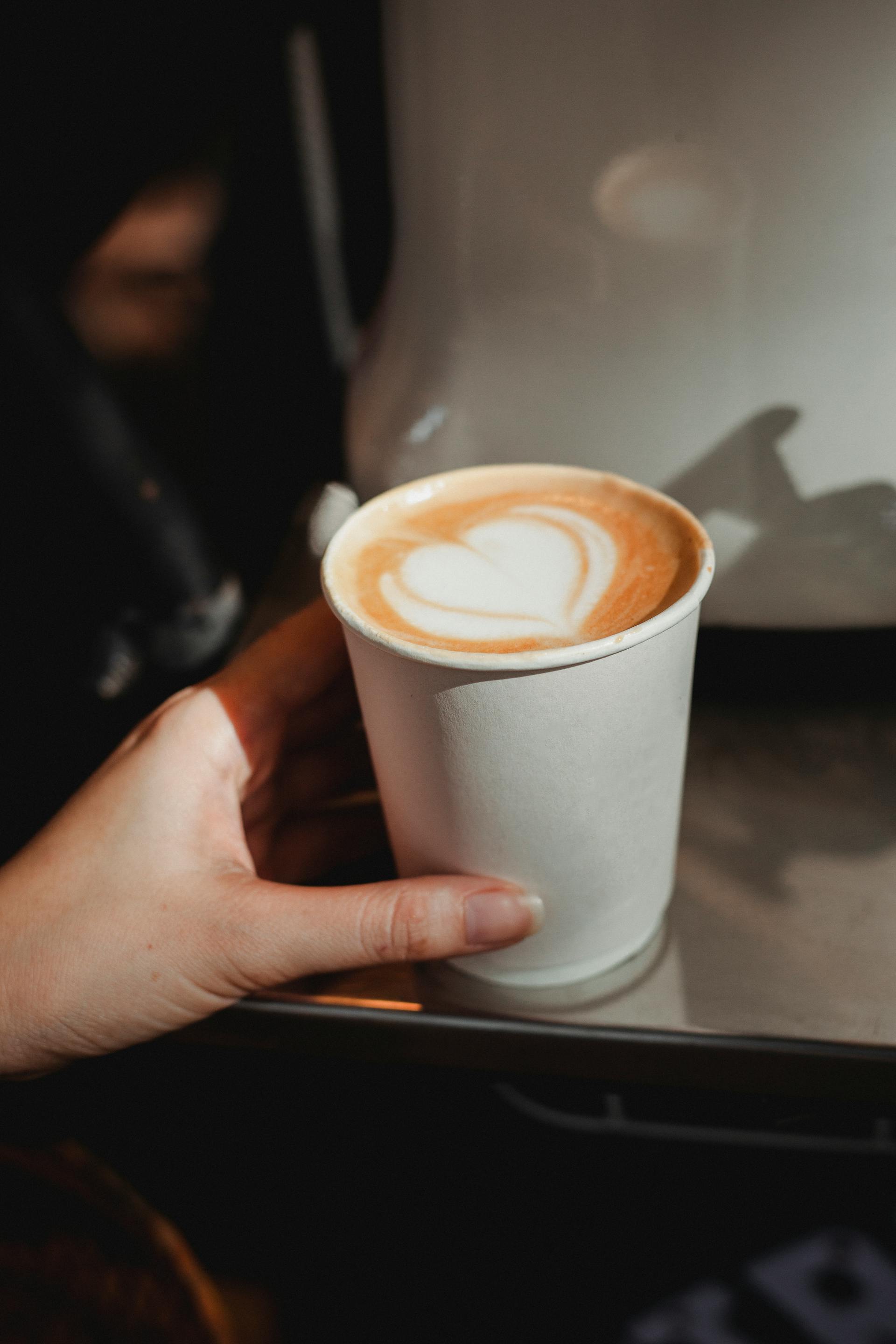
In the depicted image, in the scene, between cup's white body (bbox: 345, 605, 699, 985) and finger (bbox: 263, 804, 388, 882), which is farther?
finger (bbox: 263, 804, 388, 882)

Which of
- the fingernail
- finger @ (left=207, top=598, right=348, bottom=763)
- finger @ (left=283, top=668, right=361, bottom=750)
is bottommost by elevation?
finger @ (left=283, top=668, right=361, bottom=750)

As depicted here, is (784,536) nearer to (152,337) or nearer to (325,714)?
(325,714)

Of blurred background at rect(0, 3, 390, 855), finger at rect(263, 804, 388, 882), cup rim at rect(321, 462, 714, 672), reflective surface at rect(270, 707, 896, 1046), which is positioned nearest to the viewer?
cup rim at rect(321, 462, 714, 672)

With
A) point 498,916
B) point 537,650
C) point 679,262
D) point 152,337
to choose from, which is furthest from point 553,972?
point 152,337

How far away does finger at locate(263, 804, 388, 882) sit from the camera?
57 centimetres

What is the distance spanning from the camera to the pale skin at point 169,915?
0.43m

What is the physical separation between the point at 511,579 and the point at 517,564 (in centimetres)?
1

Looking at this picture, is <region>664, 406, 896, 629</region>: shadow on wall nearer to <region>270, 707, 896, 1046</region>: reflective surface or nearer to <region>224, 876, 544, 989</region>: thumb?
<region>270, 707, 896, 1046</region>: reflective surface

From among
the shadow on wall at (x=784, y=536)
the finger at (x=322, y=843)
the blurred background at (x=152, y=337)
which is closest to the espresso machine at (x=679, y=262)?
the shadow on wall at (x=784, y=536)

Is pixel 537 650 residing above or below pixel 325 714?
above

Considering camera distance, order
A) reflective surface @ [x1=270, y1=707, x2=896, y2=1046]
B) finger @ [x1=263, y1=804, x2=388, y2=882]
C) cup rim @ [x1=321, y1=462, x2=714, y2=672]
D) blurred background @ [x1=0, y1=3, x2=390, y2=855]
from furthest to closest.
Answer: blurred background @ [x1=0, y1=3, x2=390, y2=855]
finger @ [x1=263, y1=804, x2=388, y2=882]
reflective surface @ [x1=270, y1=707, x2=896, y2=1046]
cup rim @ [x1=321, y1=462, x2=714, y2=672]

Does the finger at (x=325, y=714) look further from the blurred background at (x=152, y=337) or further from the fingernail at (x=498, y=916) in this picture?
the blurred background at (x=152, y=337)

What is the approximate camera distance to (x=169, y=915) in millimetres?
443

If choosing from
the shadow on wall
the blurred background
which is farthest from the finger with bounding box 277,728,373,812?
the blurred background
